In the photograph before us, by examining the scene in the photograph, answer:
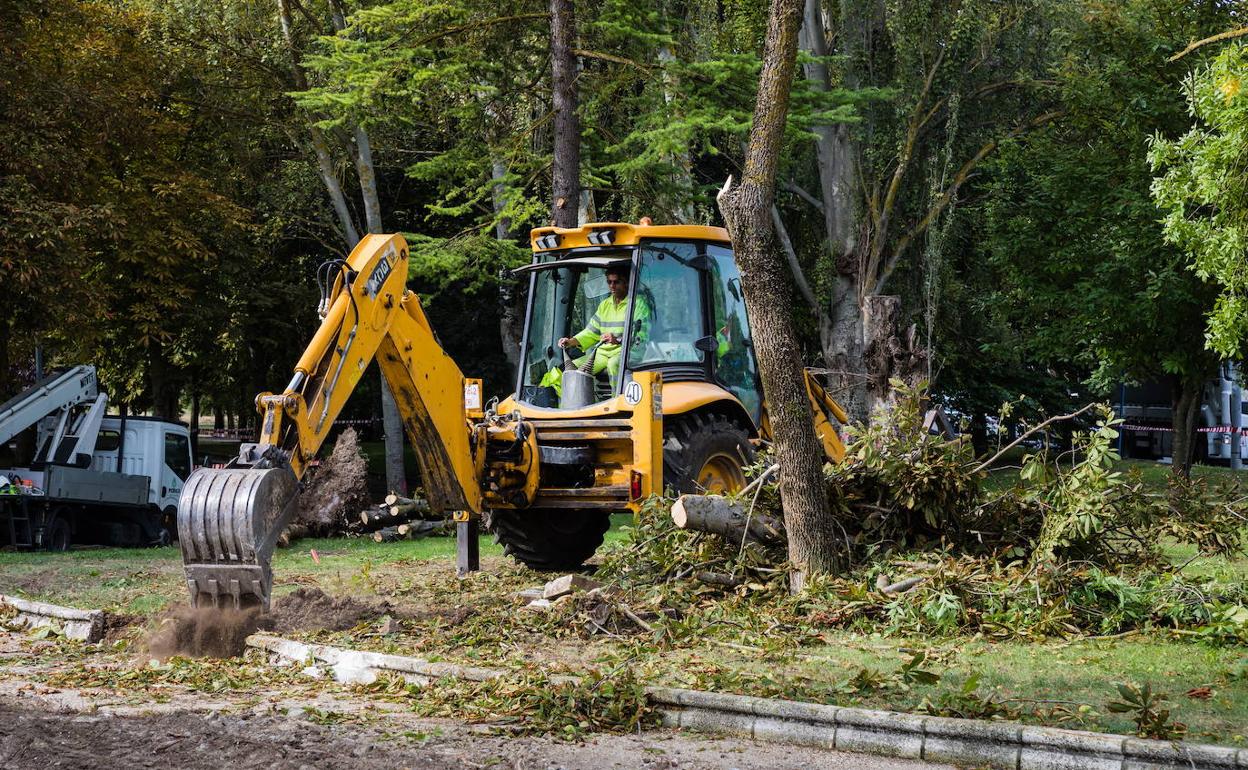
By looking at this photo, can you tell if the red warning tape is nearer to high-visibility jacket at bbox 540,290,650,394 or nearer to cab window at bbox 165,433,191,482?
cab window at bbox 165,433,191,482

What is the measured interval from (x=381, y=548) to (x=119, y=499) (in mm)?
5092

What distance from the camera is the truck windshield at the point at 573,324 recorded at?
12.5 m

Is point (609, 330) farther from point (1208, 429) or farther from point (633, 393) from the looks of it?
point (1208, 429)

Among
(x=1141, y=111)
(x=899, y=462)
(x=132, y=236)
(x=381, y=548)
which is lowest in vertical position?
(x=381, y=548)

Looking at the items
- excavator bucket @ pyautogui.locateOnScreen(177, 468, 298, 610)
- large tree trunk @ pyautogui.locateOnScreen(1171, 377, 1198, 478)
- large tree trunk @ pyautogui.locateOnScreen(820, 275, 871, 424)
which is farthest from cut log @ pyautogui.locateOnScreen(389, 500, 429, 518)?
large tree trunk @ pyautogui.locateOnScreen(1171, 377, 1198, 478)

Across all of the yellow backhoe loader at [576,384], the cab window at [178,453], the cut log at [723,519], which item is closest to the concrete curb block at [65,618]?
the yellow backhoe loader at [576,384]

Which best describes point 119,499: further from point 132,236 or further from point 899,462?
point 899,462

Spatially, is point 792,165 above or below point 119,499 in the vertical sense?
above

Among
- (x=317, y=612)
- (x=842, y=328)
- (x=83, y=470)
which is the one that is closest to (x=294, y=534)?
(x=83, y=470)

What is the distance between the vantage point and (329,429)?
998cm

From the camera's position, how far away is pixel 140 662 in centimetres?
882

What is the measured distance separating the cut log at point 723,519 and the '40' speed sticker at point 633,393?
135 centimetres

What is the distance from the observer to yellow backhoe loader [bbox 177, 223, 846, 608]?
10719mm

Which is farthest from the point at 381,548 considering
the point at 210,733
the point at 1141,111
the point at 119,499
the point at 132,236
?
the point at 1141,111
